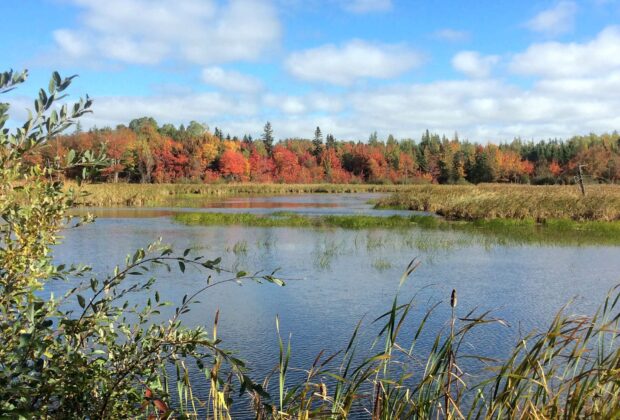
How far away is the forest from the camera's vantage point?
79.6 m

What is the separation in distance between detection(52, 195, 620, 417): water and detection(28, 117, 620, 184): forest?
192 ft

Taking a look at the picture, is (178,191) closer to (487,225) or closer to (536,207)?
(487,225)

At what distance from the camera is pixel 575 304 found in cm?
902

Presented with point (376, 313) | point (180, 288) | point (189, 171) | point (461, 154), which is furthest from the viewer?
point (461, 154)

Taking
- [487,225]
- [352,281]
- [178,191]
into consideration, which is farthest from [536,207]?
[178,191]

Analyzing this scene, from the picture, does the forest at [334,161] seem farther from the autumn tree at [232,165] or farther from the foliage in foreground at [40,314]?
the foliage in foreground at [40,314]

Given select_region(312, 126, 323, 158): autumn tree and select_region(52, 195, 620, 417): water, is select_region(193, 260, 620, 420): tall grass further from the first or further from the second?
select_region(312, 126, 323, 158): autumn tree

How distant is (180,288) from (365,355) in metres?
4.90

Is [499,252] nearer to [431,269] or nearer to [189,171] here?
[431,269]

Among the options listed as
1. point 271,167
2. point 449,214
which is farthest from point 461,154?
point 449,214

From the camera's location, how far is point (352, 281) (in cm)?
1105

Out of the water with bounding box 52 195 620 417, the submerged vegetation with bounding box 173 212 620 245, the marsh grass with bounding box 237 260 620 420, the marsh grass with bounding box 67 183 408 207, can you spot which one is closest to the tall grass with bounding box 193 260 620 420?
the marsh grass with bounding box 237 260 620 420

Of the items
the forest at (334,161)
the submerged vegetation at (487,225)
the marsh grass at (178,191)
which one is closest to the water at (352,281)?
the submerged vegetation at (487,225)

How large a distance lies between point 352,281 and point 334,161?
322 ft
